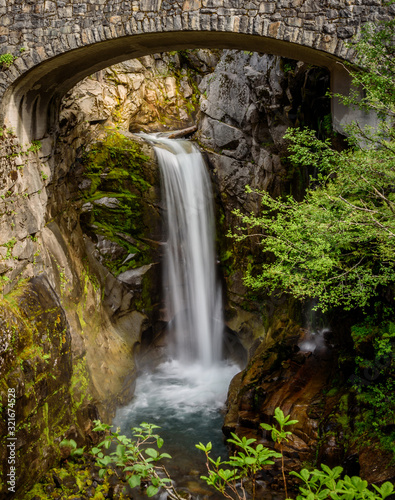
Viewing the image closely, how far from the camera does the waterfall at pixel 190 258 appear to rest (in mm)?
10398

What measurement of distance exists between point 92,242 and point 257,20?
5.88 meters

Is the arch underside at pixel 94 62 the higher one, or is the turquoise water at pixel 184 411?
the arch underside at pixel 94 62

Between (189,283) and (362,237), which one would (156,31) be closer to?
(362,237)

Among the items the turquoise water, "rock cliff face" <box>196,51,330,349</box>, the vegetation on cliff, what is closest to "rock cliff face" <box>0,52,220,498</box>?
the turquoise water

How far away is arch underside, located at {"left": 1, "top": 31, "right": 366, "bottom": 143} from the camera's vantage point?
6.25 metres

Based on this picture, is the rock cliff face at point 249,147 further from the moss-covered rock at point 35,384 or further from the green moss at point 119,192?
the moss-covered rock at point 35,384

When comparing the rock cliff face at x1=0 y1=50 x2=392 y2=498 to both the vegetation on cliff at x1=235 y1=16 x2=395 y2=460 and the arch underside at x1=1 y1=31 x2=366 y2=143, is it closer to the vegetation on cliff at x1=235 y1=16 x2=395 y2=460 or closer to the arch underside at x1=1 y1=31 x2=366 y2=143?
the arch underside at x1=1 y1=31 x2=366 y2=143

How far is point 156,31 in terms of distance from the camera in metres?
6.07

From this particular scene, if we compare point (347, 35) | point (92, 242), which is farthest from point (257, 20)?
point (92, 242)

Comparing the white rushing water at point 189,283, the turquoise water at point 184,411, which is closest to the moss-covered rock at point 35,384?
the turquoise water at point 184,411

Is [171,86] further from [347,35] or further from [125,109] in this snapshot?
[347,35]

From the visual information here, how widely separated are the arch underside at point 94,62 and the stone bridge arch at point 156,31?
2 centimetres

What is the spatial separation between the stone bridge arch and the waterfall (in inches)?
146

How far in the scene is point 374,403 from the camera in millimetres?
5258
